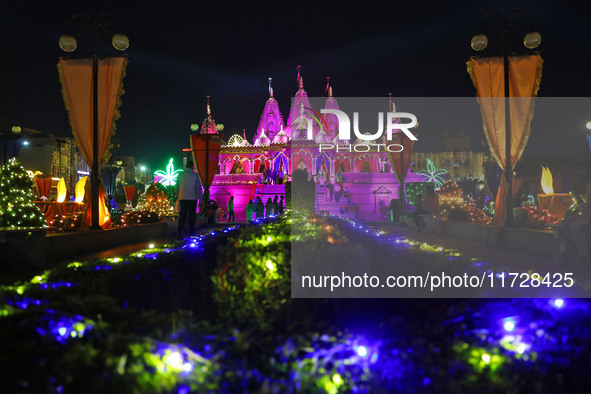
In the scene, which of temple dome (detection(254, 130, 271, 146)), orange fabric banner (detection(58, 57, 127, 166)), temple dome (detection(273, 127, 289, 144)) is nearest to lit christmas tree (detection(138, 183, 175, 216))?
orange fabric banner (detection(58, 57, 127, 166))

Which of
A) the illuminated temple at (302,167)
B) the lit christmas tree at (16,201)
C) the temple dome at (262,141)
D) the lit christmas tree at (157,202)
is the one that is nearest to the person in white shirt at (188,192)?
the lit christmas tree at (16,201)

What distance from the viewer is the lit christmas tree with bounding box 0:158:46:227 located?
8.70 meters

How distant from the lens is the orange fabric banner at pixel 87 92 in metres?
10.0

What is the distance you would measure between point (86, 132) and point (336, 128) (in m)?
43.8

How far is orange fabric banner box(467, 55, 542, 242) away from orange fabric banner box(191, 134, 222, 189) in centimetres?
943

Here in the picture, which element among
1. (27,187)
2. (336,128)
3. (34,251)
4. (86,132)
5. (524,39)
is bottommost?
(34,251)

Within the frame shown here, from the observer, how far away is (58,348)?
201 cm

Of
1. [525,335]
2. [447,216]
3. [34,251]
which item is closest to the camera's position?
[525,335]

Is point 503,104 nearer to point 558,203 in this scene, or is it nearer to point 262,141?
point 558,203

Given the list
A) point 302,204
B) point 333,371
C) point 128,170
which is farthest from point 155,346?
point 128,170

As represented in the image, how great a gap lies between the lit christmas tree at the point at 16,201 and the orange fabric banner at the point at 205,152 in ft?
21.0

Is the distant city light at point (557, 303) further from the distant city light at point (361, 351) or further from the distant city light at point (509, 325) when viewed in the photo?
the distant city light at point (361, 351)

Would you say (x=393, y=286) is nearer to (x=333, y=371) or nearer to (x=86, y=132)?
(x=333, y=371)

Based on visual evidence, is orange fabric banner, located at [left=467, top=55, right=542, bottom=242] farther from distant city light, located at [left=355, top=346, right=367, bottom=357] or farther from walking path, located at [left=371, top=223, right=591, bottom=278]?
distant city light, located at [left=355, top=346, right=367, bottom=357]
